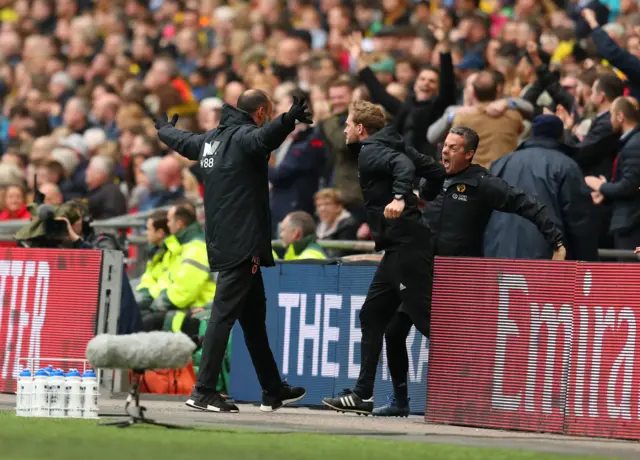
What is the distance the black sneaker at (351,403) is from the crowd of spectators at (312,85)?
247 centimetres

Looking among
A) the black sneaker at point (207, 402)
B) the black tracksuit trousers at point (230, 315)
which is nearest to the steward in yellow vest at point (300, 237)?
the black tracksuit trousers at point (230, 315)

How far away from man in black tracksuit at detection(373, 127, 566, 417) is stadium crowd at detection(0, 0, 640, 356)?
46.0 inches

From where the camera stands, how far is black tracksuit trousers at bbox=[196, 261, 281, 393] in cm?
1251

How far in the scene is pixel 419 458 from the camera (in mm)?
9398

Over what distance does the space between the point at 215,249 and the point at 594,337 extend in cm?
296

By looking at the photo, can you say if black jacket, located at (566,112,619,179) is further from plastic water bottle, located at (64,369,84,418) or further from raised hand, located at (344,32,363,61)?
plastic water bottle, located at (64,369,84,418)

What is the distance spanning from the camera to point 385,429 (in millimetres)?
11688

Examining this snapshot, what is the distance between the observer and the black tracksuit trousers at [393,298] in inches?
506

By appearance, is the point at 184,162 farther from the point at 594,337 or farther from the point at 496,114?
→ the point at 594,337

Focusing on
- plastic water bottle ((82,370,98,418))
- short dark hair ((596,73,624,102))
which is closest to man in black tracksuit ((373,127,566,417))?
plastic water bottle ((82,370,98,418))

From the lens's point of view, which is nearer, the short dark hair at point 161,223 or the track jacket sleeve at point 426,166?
the track jacket sleeve at point 426,166

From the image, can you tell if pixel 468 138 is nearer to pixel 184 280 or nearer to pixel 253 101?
pixel 253 101

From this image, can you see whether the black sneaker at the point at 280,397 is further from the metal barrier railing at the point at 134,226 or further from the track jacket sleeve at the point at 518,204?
the metal barrier railing at the point at 134,226

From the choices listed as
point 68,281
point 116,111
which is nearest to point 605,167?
point 68,281
